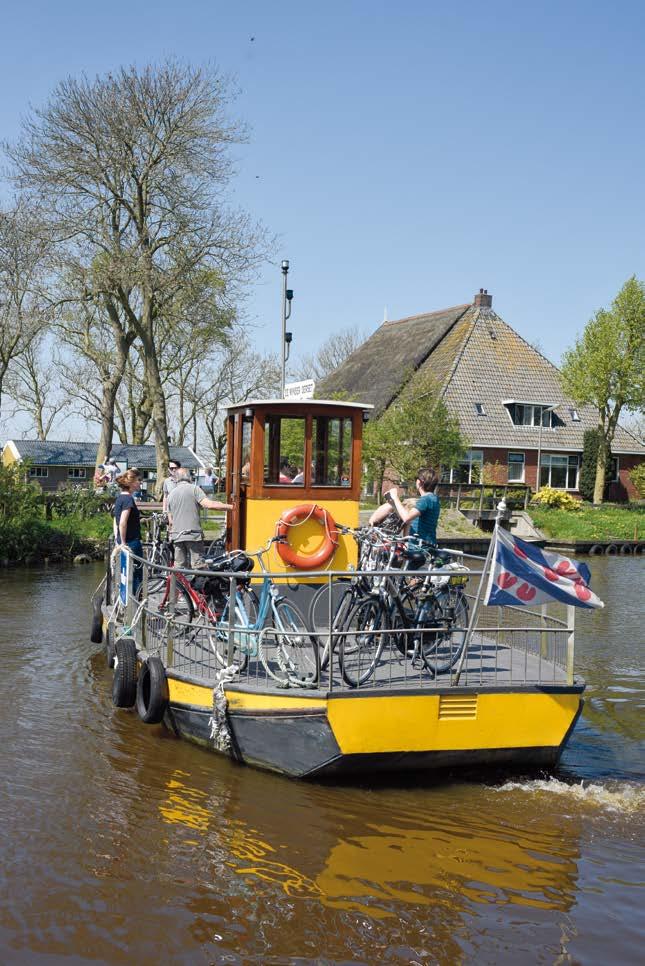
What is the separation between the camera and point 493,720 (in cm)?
761

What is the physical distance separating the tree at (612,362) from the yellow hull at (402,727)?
38.3 meters

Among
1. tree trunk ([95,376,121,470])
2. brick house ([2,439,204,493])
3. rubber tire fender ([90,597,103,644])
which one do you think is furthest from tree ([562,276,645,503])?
rubber tire fender ([90,597,103,644])

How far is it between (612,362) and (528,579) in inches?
1556

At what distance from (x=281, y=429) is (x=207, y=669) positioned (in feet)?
9.72

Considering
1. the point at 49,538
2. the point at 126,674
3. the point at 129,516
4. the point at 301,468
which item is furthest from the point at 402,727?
the point at 49,538

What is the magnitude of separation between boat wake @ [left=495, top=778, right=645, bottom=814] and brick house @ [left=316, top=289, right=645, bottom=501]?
34.4 m

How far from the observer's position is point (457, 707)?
297 inches

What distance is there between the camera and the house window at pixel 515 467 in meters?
44.8

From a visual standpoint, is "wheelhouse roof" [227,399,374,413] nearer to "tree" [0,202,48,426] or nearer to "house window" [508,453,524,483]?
"tree" [0,202,48,426]

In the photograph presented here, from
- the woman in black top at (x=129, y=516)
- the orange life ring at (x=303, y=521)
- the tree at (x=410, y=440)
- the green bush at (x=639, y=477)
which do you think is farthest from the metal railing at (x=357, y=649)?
the green bush at (x=639, y=477)

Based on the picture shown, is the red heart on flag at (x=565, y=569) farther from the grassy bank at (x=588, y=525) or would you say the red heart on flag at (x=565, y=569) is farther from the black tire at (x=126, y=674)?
the grassy bank at (x=588, y=525)

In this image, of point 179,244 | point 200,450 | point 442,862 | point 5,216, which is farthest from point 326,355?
point 442,862

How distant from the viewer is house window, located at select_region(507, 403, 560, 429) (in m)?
45.9

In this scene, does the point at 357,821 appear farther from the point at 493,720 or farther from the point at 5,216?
the point at 5,216
